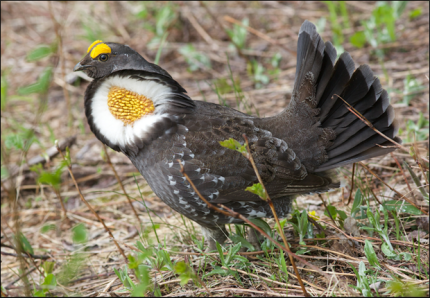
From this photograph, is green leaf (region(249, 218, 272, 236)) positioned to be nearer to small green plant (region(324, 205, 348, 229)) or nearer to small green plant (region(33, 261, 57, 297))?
small green plant (region(324, 205, 348, 229))

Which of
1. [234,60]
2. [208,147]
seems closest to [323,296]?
[208,147]

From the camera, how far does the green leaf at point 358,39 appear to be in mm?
6980

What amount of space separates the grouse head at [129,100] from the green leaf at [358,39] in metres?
4.20

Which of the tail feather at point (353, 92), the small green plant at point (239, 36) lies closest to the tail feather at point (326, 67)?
the tail feather at point (353, 92)

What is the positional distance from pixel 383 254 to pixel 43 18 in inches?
387

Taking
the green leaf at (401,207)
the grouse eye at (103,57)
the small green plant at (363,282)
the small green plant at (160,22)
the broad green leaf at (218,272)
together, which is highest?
the small green plant at (160,22)

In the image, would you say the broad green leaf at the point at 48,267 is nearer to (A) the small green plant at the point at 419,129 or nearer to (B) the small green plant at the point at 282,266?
(B) the small green plant at the point at 282,266

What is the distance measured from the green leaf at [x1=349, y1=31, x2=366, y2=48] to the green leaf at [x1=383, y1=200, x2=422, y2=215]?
12.6 ft

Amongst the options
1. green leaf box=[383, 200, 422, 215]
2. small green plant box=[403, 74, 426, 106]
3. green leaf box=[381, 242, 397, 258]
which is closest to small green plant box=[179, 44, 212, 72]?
small green plant box=[403, 74, 426, 106]

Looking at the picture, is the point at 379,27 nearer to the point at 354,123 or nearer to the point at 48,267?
the point at 354,123

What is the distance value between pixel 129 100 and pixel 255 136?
3.97 ft

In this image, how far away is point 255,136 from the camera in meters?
3.86

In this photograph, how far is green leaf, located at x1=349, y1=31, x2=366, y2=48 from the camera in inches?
275

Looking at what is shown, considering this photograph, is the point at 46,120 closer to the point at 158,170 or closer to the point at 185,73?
the point at 185,73
